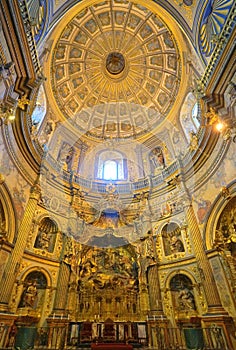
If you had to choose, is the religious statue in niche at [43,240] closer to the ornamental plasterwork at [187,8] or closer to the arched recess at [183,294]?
the arched recess at [183,294]

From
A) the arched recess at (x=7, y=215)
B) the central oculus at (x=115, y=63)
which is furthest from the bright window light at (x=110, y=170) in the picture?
the arched recess at (x=7, y=215)

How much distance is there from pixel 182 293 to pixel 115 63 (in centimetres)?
1854

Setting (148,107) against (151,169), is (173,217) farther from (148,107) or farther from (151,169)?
(148,107)

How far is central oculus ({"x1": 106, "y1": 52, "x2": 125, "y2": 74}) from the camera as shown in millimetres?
17625

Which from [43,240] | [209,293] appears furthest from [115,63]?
[209,293]

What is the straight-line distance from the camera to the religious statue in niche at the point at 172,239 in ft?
40.2

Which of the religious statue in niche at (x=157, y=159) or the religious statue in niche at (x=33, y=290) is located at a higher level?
the religious statue in niche at (x=157, y=159)

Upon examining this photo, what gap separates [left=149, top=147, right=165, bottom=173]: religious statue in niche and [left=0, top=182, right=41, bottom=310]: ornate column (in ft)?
32.9

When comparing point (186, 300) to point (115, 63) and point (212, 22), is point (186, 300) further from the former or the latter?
point (115, 63)

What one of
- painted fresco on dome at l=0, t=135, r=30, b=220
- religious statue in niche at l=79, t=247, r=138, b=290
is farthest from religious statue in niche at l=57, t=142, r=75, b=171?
religious statue in niche at l=79, t=247, r=138, b=290

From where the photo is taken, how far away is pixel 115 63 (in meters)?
17.9

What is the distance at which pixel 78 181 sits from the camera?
16141mm

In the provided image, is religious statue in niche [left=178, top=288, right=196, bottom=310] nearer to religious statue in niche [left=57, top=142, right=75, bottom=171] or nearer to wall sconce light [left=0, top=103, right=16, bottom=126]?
religious statue in niche [left=57, top=142, right=75, bottom=171]

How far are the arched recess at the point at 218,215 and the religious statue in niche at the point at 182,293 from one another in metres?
2.64
